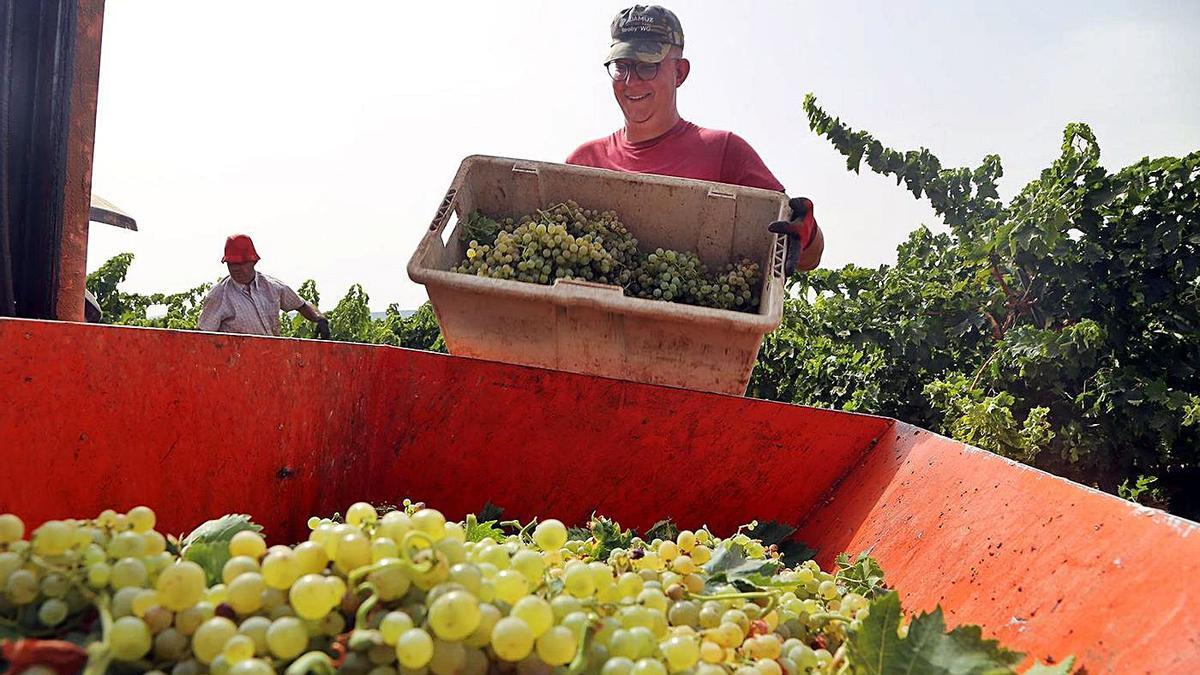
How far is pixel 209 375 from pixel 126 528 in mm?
906

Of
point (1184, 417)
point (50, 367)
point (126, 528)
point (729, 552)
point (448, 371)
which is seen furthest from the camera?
point (1184, 417)

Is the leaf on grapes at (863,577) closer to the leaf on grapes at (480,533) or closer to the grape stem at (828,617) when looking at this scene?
the grape stem at (828,617)

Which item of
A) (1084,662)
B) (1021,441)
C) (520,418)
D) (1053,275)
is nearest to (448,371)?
(520,418)

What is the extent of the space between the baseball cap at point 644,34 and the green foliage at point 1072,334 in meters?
2.88

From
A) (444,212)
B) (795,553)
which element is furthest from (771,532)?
(444,212)

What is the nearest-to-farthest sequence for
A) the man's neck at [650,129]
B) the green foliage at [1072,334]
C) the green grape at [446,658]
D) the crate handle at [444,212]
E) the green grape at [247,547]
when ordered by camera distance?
the green grape at [446,658] < the green grape at [247,547] < the crate handle at [444,212] < the man's neck at [650,129] < the green foliage at [1072,334]

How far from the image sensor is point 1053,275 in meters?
5.12

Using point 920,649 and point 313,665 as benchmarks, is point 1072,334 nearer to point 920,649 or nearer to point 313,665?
point 920,649

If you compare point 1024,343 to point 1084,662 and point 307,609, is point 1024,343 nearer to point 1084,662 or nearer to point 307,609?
point 1084,662

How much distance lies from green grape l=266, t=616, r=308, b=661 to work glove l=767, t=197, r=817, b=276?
7.50 ft

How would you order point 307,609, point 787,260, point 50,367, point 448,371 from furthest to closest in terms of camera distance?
point 787,260
point 448,371
point 50,367
point 307,609

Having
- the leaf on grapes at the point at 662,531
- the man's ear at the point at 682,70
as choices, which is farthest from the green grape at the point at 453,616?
the man's ear at the point at 682,70

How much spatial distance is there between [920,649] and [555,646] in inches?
19.1

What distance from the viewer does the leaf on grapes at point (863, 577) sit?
146 centimetres
